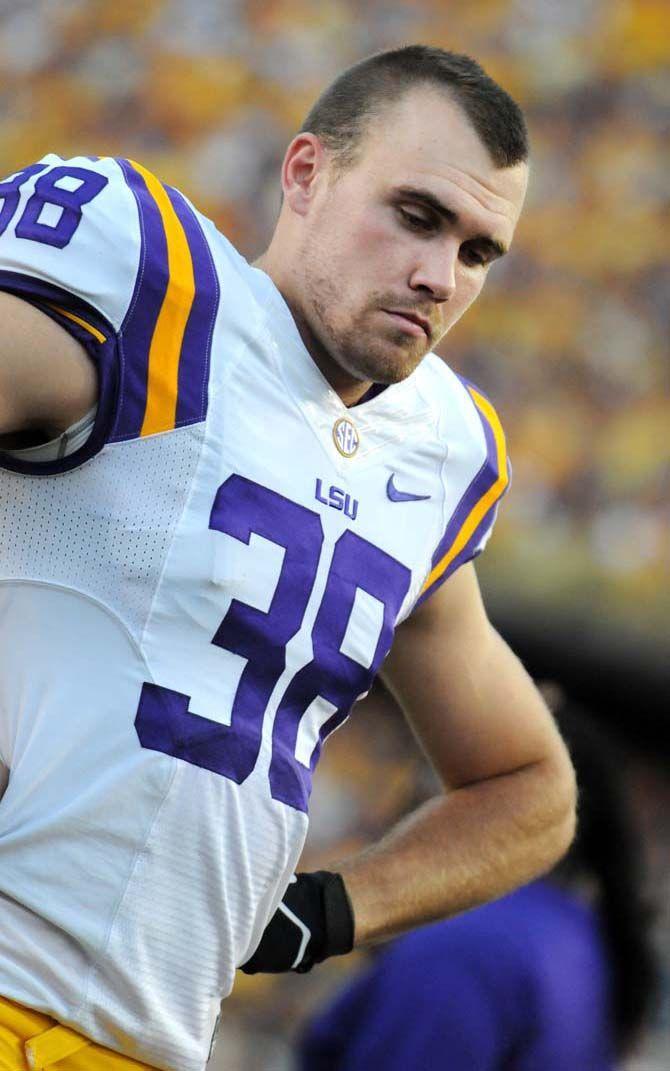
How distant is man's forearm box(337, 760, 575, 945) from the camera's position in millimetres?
2418

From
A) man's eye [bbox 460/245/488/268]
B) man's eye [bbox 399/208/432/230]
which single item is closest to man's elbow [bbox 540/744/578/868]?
man's eye [bbox 460/245/488/268]

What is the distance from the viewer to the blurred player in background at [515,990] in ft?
9.01

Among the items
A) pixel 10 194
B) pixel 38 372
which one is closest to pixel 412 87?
pixel 10 194

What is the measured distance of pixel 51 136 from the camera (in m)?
5.21

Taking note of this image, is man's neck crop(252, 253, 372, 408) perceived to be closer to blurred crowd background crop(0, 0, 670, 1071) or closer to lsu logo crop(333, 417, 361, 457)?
lsu logo crop(333, 417, 361, 457)

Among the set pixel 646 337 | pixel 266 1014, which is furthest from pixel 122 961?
pixel 646 337

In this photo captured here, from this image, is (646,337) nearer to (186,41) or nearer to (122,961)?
(186,41)

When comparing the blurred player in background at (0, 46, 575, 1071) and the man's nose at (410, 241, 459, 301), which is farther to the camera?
the man's nose at (410, 241, 459, 301)

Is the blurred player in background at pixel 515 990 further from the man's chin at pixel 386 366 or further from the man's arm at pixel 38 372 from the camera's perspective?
the man's arm at pixel 38 372

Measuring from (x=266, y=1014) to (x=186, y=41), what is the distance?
3.07 m

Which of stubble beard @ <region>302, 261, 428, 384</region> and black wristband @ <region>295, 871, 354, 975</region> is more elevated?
stubble beard @ <region>302, 261, 428, 384</region>

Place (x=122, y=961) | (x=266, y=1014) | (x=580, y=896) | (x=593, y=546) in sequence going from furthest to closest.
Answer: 1. (x=593, y=546)
2. (x=266, y=1014)
3. (x=580, y=896)
4. (x=122, y=961)

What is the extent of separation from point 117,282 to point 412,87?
592 mm

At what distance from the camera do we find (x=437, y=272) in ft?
7.06
